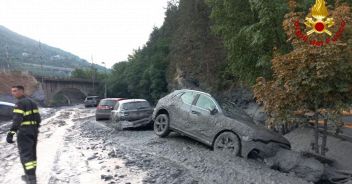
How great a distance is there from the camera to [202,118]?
12133 millimetres

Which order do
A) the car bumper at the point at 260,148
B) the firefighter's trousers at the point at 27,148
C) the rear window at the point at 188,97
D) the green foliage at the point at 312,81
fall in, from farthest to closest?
the rear window at the point at 188,97
the car bumper at the point at 260,148
the green foliage at the point at 312,81
the firefighter's trousers at the point at 27,148

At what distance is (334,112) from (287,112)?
1.26 m

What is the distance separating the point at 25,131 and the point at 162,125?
19.8ft

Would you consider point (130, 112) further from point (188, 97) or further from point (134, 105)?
point (188, 97)

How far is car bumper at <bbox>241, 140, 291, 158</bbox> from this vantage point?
10750 millimetres

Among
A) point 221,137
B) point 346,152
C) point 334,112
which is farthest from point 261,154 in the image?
point 346,152

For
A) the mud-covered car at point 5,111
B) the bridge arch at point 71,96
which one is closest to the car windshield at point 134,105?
the mud-covered car at point 5,111

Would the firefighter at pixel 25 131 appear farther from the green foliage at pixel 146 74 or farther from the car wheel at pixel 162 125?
the green foliage at pixel 146 74

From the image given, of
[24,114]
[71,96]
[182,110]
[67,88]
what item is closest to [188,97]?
[182,110]

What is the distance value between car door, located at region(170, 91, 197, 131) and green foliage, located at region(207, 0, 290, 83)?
9.49 feet

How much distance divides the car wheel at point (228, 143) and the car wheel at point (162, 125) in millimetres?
2531

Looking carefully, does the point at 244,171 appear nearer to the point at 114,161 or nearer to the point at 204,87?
the point at 114,161

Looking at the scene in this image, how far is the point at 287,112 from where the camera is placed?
11344mm

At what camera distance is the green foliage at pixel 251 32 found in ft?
44.1
